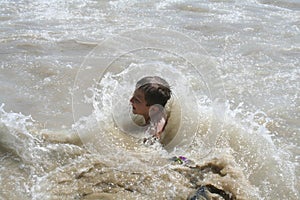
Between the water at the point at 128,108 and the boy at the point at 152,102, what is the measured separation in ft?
0.72

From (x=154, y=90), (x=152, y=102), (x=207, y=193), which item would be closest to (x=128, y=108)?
(x=152, y=102)

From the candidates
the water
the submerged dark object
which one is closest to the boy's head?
the water

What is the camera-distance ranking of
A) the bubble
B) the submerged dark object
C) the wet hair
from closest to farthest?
the submerged dark object → the wet hair → the bubble

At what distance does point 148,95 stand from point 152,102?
3.6 inches

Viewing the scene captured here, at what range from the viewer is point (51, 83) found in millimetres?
5035

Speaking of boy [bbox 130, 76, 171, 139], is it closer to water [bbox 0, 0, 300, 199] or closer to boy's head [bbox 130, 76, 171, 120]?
boy's head [bbox 130, 76, 171, 120]

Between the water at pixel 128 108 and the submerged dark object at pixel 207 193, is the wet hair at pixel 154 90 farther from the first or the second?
the submerged dark object at pixel 207 193

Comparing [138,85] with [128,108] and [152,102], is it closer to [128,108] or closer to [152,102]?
[152,102]

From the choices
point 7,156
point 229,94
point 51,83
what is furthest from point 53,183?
point 229,94

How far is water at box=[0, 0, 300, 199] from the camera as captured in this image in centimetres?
339

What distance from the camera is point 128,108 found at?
4.10 meters

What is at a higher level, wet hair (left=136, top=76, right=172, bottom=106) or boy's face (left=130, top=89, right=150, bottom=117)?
wet hair (left=136, top=76, right=172, bottom=106)

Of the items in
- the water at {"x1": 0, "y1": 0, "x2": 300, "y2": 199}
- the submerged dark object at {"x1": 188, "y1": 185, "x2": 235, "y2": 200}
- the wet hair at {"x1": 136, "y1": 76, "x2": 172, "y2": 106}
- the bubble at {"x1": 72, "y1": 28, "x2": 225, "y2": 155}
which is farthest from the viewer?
the bubble at {"x1": 72, "y1": 28, "x2": 225, "y2": 155}

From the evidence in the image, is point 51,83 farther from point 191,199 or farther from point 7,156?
point 191,199
